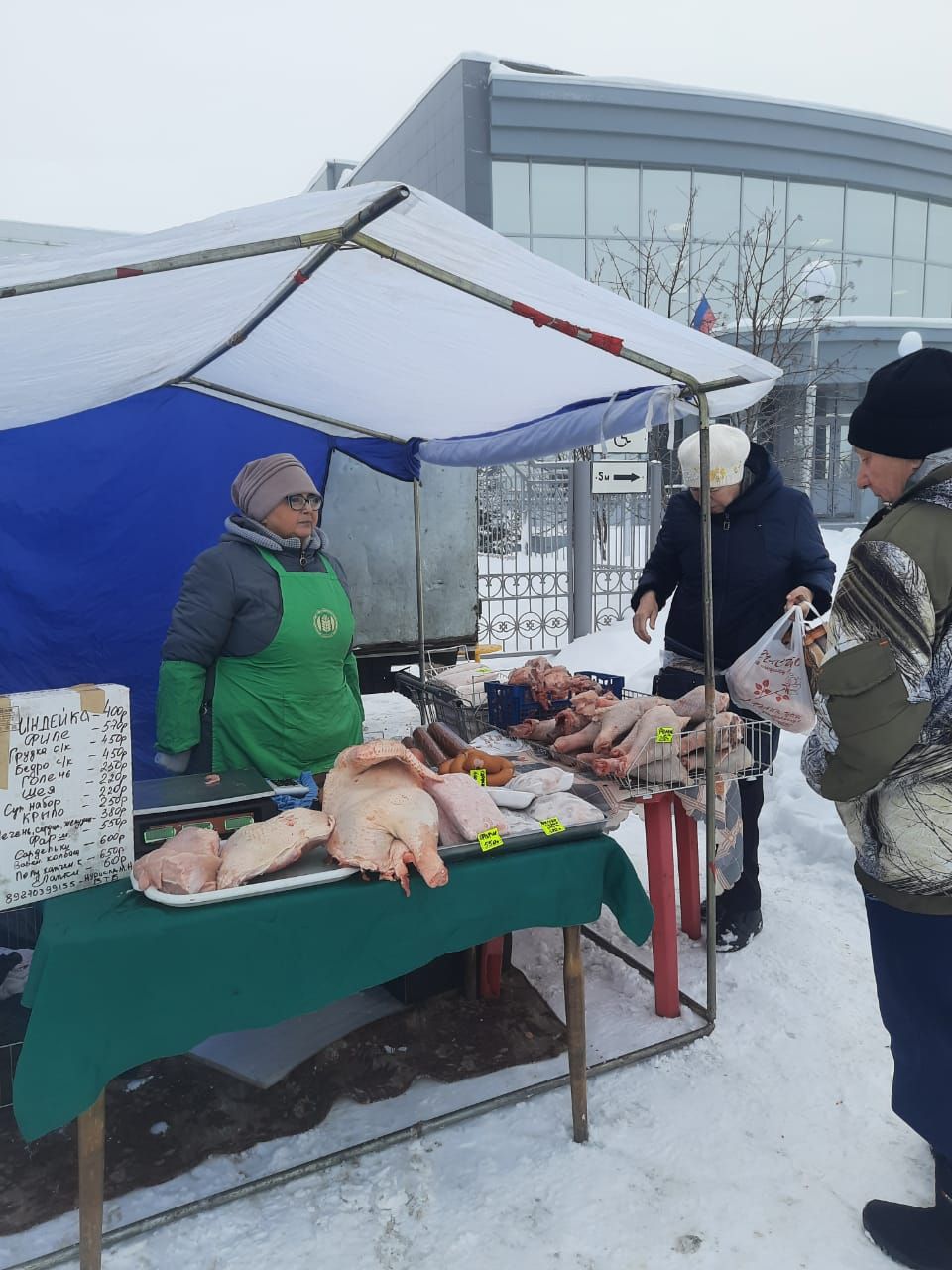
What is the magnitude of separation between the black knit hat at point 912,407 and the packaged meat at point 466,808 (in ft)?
4.39

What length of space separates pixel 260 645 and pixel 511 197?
17.4 m

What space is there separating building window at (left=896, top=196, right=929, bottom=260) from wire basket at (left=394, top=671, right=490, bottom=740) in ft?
73.3

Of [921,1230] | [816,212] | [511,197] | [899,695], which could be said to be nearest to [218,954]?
[899,695]

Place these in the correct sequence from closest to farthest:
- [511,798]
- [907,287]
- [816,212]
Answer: [511,798] → [816,212] → [907,287]

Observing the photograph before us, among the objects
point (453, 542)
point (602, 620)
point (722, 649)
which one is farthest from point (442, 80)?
point (722, 649)

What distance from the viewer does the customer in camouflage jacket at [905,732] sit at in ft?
5.74

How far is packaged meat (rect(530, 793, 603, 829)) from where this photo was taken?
95.0 inches

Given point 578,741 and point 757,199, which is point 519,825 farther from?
point 757,199

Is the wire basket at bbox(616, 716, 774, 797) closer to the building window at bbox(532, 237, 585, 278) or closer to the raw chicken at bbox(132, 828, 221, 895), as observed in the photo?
the raw chicken at bbox(132, 828, 221, 895)

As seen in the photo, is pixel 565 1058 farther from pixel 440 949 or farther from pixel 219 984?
pixel 219 984

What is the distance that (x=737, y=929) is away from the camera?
11.9ft

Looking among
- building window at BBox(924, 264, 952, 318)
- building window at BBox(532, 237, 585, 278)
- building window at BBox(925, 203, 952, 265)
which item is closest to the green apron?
building window at BBox(532, 237, 585, 278)

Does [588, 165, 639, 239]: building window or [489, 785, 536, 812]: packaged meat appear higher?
[588, 165, 639, 239]: building window

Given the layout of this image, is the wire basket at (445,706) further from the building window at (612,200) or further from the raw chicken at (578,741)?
the building window at (612,200)
